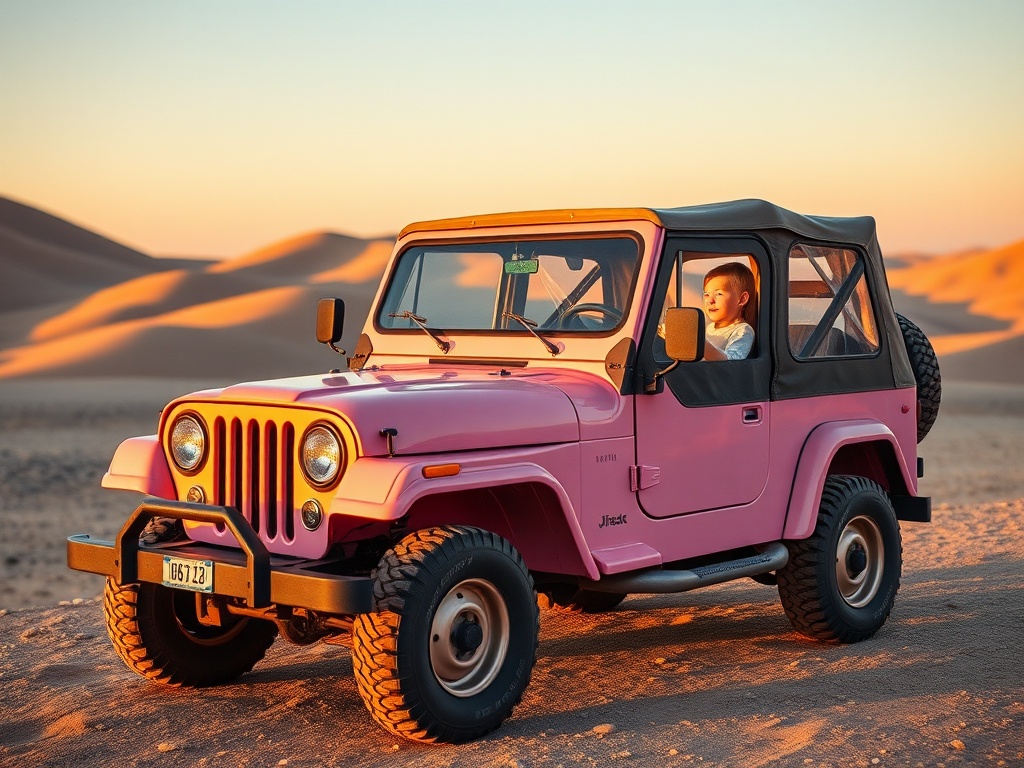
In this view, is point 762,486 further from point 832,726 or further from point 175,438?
point 175,438

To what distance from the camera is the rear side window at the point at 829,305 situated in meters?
7.15

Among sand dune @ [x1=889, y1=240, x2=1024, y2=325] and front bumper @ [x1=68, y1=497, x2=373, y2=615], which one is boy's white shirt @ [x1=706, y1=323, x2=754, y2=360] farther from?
sand dune @ [x1=889, y1=240, x2=1024, y2=325]

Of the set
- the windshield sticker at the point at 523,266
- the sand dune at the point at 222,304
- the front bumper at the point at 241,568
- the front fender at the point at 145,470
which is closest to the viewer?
the front bumper at the point at 241,568

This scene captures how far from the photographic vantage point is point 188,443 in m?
5.81

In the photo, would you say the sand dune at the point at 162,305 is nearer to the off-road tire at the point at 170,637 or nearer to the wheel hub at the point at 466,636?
the off-road tire at the point at 170,637

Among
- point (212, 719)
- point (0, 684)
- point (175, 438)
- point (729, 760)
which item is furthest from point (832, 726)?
point (0, 684)

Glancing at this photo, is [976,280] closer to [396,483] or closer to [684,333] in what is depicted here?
[684,333]

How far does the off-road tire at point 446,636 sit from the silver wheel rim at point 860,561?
2.37 meters

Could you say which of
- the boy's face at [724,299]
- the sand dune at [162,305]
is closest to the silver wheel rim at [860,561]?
the boy's face at [724,299]

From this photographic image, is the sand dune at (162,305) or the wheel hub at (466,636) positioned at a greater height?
the sand dune at (162,305)

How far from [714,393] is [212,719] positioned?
278cm

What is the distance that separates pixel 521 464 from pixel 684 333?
967 millimetres

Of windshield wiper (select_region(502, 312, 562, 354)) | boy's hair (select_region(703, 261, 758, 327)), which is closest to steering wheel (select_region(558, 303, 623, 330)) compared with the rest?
windshield wiper (select_region(502, 312, 562, 354))

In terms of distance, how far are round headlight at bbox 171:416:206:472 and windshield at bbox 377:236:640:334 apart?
1577 millimetres
